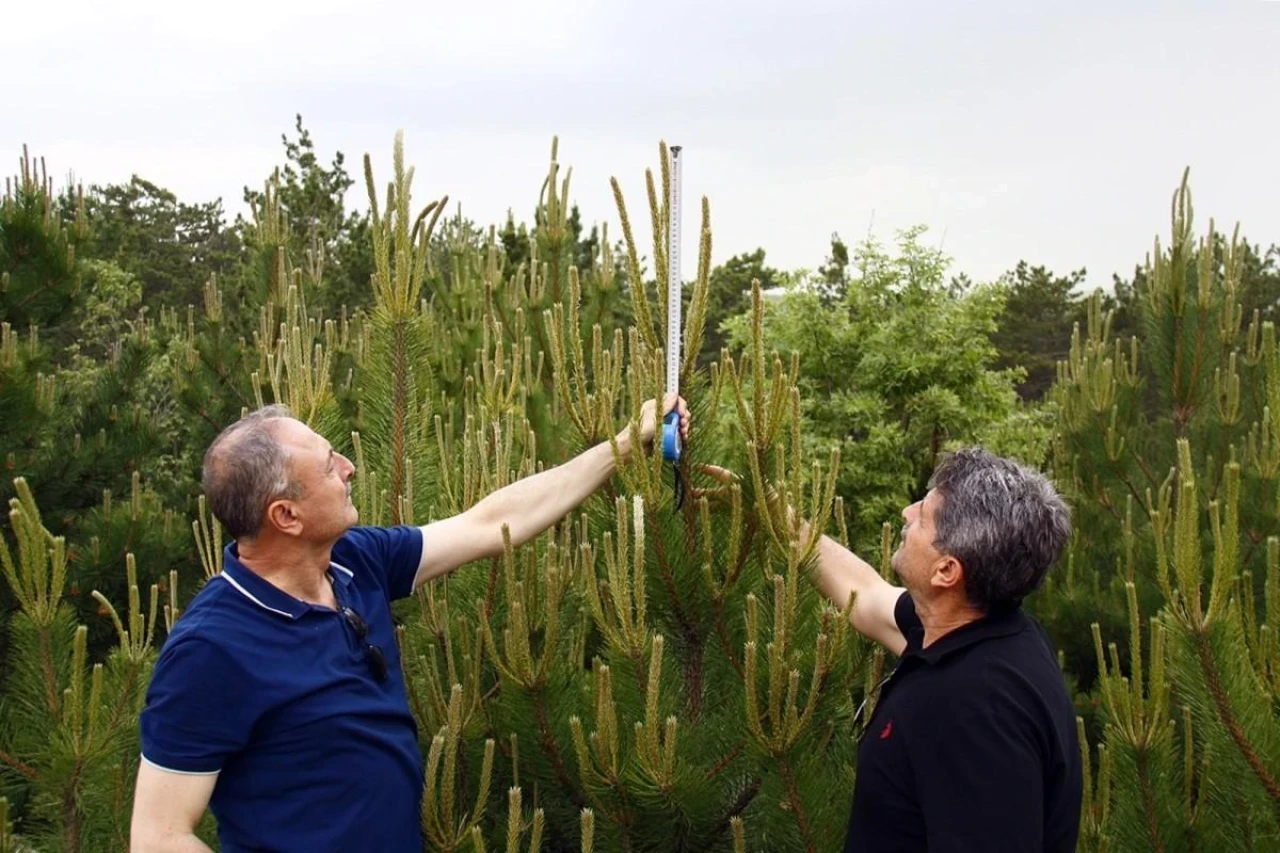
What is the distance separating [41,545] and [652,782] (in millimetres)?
1665

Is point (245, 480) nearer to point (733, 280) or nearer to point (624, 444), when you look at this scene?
point (624, 444)

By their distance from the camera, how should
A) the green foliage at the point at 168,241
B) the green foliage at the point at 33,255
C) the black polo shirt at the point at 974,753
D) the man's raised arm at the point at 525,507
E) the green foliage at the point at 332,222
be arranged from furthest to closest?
1. the green foliage at the point at 168,241
2. the green foliage at the point at 332,222
3. the green foliage at the point at 33,255
4. the man's raised arm at the point at 525,507
5. the black polo shirt at the point at 974,753

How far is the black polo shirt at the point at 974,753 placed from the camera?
74.3 inches

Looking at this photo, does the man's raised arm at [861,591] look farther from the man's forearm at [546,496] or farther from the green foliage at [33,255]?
the green foliage at [33,255]

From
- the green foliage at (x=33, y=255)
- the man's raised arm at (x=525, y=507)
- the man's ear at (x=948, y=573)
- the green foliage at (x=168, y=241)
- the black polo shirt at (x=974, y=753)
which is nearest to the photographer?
the black polo shirt at (x=974, y=753)

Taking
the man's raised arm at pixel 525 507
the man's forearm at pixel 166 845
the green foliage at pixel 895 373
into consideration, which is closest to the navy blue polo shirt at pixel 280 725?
the man's forearm at pixel 166 845

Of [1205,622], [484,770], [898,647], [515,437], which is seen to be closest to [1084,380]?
[515,437]

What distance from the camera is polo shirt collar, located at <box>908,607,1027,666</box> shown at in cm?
208

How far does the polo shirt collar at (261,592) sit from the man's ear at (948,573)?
1.17m

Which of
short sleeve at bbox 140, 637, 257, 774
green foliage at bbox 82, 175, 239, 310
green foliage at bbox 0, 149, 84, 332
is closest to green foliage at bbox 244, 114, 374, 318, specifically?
green foliage at bbox 82, 175, 239, 310

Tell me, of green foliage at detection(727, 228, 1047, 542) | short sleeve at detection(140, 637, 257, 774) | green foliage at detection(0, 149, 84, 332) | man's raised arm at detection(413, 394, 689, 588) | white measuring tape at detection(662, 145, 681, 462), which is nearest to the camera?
short sleeve at detection(140, 637, 257, 774)

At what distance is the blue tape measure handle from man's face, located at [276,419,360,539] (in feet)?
2.36

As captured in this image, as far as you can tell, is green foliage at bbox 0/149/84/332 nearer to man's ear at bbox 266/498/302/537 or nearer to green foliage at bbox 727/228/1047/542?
man's ear at bbox 266/498/302/537

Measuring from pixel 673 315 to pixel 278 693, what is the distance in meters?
1.16
